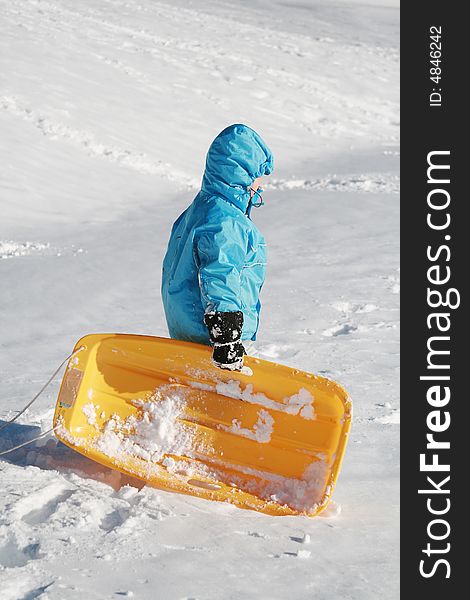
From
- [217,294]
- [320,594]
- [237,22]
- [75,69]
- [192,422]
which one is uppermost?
[237,22]

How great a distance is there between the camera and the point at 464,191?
7062 mm

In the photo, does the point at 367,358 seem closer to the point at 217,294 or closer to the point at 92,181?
the point at 217,294

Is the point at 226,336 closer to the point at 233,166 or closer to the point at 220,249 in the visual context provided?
the point at 220,249

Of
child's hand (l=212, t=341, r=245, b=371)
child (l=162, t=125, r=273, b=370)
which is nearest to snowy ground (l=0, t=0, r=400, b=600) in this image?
child's hand (l=212, t=341, r=245, b=371)

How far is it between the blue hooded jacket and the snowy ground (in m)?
0.69

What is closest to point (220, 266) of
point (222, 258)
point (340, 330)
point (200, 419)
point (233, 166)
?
point (222, 258)

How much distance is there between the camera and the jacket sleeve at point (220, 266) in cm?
276

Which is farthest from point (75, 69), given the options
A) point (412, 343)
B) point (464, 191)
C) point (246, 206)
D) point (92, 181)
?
point (246, 206)

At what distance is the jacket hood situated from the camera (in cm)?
297

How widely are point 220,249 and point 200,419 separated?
793 mm

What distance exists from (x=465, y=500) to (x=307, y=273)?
10.9 ft

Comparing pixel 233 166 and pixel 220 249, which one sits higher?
pixel 233 166

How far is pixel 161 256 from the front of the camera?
Result: 6656mm

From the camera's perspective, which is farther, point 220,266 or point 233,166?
point 233,166
